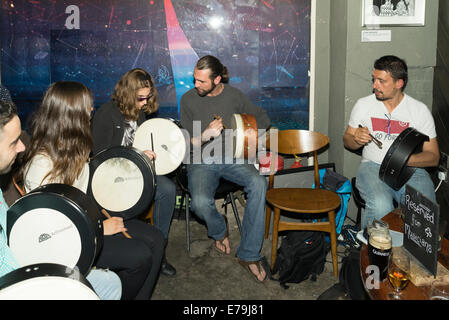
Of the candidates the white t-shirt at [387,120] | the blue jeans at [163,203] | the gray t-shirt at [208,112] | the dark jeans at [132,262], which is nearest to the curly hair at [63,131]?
the dark jeans at [132,262]

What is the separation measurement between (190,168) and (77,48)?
175 cm

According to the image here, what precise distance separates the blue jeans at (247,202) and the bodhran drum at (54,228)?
124 centimetres

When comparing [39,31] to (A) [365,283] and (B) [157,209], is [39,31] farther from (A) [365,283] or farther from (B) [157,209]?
(A) [365,283]

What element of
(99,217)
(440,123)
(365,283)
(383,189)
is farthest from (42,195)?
(440,123)

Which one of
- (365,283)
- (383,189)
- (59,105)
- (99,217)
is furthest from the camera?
(383,189)

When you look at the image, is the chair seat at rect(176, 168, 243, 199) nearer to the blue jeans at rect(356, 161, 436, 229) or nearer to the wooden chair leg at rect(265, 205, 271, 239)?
the wooden chair leg at rect(265, 205, 271, 239)

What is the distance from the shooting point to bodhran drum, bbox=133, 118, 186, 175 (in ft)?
8.73

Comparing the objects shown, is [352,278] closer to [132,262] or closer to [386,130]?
[132,262]

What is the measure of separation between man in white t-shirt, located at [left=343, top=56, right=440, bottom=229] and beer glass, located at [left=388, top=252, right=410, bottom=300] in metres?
1.23

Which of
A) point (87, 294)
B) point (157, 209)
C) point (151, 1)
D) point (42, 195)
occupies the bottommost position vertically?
point (157, 209)

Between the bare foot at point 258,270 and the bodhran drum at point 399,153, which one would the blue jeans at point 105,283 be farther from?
the bodhran drum at point 399,153

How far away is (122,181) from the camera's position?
2141 mm

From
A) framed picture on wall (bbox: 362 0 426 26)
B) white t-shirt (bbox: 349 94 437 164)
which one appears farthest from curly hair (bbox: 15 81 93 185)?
framed picture on wall (bbox: 362 0 426 26)

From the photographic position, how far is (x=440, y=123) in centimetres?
309
